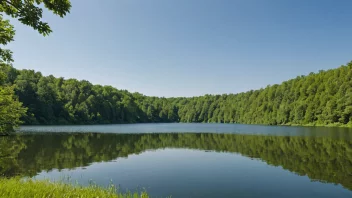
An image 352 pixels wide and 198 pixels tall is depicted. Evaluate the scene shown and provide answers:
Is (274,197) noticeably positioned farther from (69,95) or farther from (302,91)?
(69,95)

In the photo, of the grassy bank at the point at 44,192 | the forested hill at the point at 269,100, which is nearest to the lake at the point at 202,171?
the grassy bank at the point at 44,192

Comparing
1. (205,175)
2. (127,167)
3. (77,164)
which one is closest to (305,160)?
(205,175)

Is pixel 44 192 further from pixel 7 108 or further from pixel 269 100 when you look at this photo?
pixel 269 100

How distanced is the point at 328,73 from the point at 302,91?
16995 millimetres

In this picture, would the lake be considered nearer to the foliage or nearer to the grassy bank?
the foliage

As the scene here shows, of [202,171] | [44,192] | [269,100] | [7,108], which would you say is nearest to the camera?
[44,192]

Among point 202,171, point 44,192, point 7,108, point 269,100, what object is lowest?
point 202,171

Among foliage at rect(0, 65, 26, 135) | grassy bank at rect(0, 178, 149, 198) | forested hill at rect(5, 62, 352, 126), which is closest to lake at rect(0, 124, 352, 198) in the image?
foliage at rect(0, 65, 26, 135)

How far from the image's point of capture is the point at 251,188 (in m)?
21.8

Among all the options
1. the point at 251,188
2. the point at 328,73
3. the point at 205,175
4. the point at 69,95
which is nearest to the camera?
the point at 251,188

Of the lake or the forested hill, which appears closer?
the lake

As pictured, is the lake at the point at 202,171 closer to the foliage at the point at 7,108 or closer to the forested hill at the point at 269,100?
the foliage at the point at 7,108

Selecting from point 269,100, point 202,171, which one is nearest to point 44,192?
point 202,171

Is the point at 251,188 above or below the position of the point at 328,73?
below
